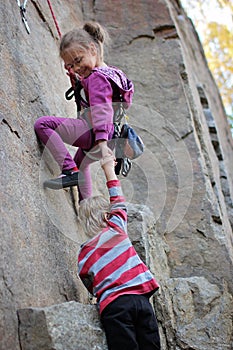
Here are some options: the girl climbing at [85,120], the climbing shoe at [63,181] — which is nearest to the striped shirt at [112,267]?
the climbing shoe at [63,181]

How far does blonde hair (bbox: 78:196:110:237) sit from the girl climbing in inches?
12.1

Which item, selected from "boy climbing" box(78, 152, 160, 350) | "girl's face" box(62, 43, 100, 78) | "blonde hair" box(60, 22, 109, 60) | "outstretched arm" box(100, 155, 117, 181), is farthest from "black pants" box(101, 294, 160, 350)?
"blonde hair" box(60, 22, 109, 60)

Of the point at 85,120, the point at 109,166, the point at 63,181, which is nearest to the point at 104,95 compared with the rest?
the point at 85,120

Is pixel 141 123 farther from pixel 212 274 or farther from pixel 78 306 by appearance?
pixel 78 306

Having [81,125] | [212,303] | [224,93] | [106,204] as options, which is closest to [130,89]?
[81,125]

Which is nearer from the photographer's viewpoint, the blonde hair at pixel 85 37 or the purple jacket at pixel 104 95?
the purple jacket at pixel 104 95

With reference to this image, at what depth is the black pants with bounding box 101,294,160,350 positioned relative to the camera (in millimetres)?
2814

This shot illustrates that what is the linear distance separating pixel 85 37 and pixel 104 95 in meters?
0.53

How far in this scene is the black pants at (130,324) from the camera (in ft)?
9.23

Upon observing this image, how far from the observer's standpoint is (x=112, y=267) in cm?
304

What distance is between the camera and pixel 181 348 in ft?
11.9

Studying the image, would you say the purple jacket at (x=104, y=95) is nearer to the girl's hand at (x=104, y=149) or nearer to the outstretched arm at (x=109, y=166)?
the girl's hand at (x=104, y=149)

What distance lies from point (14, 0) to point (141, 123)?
186 centimetres

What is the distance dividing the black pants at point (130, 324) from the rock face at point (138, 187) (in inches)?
3.0
